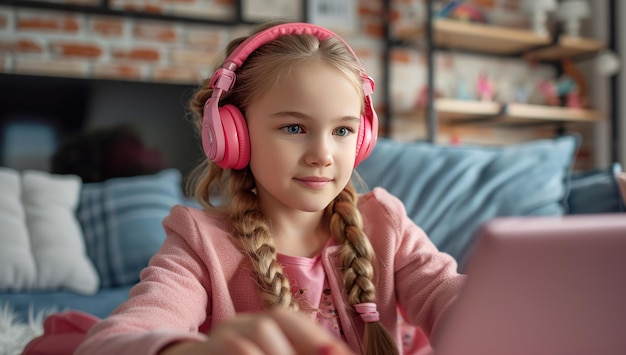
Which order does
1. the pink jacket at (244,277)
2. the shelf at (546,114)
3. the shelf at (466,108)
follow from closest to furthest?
1. the pink jacket at (244,277)
2. the shelf at (466,108)
3. the shelf at (546,114)

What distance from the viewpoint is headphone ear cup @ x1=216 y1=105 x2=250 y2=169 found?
2.48ft

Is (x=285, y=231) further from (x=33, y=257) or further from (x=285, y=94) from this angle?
(x=33, y=257)

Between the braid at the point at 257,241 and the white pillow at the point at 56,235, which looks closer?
the braid at the point at 257,241

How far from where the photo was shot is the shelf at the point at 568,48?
3.33m

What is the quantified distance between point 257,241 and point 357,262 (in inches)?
5.3

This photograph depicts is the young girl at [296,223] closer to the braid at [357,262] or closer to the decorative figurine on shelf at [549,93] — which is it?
the braid at [357,262]

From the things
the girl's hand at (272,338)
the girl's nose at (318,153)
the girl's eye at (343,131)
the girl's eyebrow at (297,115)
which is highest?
the girl's eyebrow at (297,115)

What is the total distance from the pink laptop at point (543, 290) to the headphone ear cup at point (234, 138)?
0.43 m

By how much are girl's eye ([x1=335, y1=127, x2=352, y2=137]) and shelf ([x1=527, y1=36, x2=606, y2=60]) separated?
9.60ft

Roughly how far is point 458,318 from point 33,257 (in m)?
1.43

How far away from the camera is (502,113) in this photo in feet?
10.2

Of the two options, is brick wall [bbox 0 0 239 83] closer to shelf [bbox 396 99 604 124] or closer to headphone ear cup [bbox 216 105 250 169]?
shelf [bbox 396 99 604 124]

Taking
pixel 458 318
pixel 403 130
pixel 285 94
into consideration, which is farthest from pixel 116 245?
pixel 403 130

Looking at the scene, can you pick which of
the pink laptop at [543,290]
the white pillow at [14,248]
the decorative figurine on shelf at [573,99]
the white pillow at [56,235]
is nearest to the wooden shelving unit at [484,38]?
the decorative figurine on shelf at [573,99]
